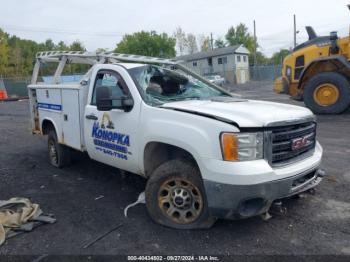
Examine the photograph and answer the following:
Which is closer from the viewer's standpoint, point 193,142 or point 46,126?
point 193,142

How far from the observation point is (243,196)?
3213 millimetres

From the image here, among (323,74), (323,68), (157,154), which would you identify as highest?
(323,68)

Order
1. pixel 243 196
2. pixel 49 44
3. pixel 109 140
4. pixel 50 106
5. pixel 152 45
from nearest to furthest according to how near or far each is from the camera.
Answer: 1. pixel 243 196
2. pixel 109 140
3. pixel 50 106
4. pixel 152 45
5. pixel 49 44

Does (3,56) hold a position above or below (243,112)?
above

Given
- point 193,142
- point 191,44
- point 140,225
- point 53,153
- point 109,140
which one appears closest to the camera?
point 193,142

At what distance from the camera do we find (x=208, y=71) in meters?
55.0

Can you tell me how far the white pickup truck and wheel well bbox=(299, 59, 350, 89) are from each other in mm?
6970

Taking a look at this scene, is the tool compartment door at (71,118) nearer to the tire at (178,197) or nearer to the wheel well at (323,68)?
the tire at (178,197)

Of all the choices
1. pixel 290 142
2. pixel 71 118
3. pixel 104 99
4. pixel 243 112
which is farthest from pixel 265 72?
pixel 243 112

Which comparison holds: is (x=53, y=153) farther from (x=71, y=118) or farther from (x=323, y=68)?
(x=323, y=68)

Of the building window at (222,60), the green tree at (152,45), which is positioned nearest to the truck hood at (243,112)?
the green tree at (152,45)

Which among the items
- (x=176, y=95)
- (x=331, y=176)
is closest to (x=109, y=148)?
(x=176, y=95)

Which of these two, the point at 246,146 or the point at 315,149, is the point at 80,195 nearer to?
the point at 246,146

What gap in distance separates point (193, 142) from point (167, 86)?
149 centimetres
